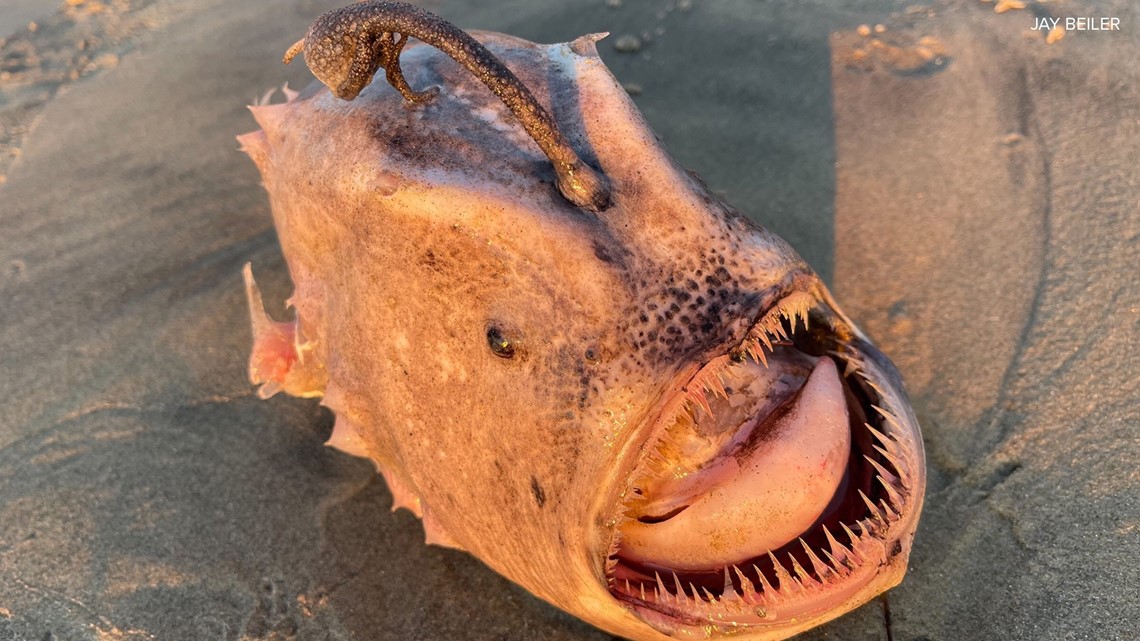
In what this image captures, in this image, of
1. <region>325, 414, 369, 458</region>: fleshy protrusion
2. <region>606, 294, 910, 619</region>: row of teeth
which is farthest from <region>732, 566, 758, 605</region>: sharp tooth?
<region>325, 414, 369, 458</region>: fleshy protrusion

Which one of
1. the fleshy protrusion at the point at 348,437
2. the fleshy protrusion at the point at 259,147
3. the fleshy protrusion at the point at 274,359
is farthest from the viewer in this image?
the fleshy protrusion at the point at 274,359

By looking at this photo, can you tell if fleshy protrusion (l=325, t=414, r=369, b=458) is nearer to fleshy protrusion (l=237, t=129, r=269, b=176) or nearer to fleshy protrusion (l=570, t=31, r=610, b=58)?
fleshy protrusion (l=237, t=129, r=269, b=176)

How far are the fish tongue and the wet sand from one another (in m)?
0.57

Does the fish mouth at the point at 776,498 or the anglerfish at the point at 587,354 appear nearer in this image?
the anglerfish at the point at 587,354

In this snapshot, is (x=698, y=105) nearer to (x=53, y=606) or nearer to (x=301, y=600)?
(x=301, y=600)

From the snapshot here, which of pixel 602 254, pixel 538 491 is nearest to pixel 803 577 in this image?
pixel 538 491

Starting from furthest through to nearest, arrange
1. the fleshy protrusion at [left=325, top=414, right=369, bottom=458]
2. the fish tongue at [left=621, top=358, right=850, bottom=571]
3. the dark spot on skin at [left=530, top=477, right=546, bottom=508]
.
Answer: the fleshy protrusion at [left=325, top=414, right=369, bottom=458] < the fish tongue at [left=621, top=358, right=850, bottom=571] < the dark spot on skin at [left=530, top=477, right=546, bottom=508]

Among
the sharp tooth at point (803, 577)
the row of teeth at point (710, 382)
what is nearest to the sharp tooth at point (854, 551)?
the sharp tooth at point (803, 577)

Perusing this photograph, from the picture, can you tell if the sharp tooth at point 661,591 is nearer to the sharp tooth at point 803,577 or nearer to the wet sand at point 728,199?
the sharp tooth at point 803,577

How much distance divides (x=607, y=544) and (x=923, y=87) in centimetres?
351

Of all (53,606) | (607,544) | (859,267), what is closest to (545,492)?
(607,544)

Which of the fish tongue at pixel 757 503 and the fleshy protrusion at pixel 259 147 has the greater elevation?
the fleshy protrusion at pixel 259 147

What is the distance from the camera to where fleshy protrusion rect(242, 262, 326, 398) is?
259 centimetres

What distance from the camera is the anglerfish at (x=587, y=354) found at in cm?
161
